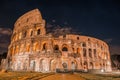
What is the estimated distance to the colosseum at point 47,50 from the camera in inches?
1116

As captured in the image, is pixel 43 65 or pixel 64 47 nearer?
pixel 43 65

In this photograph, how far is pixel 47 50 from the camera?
94.6ft

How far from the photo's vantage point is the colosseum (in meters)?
28.3

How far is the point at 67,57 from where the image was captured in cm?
2875

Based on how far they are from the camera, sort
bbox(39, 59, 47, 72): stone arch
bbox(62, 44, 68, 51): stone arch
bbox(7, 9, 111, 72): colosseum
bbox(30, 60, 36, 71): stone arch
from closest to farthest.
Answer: bbox(39, 59, 47, 72): stone arch
bbox(7, 9, 111, 72): colosseum
bbox(30, 60, 36, 71): stone arch
bbox(62, 44, 68, 51): stone arch

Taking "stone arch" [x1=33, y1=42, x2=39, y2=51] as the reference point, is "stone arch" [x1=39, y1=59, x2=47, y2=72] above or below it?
below

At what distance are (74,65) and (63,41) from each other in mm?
5405

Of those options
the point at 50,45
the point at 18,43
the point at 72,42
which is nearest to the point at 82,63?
the point at 72,42

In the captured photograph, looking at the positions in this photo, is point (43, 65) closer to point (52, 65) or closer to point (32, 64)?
point (52, 65)

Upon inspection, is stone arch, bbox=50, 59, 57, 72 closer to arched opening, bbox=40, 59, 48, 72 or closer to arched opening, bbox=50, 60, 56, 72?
arched opening, bbox=50, 60, 56, 72

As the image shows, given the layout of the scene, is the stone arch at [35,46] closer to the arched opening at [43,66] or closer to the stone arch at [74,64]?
the arched opening at [43,66]

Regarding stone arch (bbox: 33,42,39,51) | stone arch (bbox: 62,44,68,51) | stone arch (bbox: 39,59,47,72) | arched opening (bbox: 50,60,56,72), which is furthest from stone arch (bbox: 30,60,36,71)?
stone arch (bbox: 62,44,68,51)

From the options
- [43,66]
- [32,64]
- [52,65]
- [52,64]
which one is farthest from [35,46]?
[52,65]

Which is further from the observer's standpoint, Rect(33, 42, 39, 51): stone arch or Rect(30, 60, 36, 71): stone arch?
Rect(33, 42, 39, 51): stone arch
